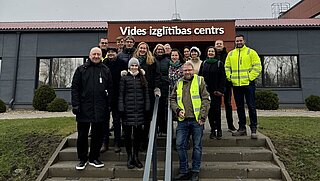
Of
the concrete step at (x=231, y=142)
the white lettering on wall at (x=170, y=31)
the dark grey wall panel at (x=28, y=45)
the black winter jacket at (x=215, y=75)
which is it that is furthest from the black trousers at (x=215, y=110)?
the dark grey wall panel at (x=28, y=45)

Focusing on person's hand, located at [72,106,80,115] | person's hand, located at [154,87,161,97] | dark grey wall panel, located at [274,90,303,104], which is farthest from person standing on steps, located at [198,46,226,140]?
dark grey wall panel, located at [274,90,303,104]

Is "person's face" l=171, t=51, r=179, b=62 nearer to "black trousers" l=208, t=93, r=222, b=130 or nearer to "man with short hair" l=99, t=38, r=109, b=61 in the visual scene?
"black trousers" l=208, t=93, r=222, b=130

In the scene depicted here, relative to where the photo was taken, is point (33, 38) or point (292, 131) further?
point (33, 38)

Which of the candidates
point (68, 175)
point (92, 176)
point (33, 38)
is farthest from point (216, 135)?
point (33, 38)

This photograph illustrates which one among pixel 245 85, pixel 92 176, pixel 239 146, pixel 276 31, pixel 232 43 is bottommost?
pixel 92 176

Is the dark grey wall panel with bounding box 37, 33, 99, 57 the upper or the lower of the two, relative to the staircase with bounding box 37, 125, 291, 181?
upper

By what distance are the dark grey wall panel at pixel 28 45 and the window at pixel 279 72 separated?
1320 cm

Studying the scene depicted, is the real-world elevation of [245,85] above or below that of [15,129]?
above

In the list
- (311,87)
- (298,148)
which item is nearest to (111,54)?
(298,148)

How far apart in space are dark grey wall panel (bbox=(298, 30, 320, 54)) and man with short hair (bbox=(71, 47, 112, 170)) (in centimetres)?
1416

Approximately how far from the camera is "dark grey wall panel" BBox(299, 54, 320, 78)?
49.3 ft

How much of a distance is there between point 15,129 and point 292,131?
6.49 m

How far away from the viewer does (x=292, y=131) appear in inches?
235

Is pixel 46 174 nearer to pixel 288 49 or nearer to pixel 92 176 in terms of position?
pixel 92 176
